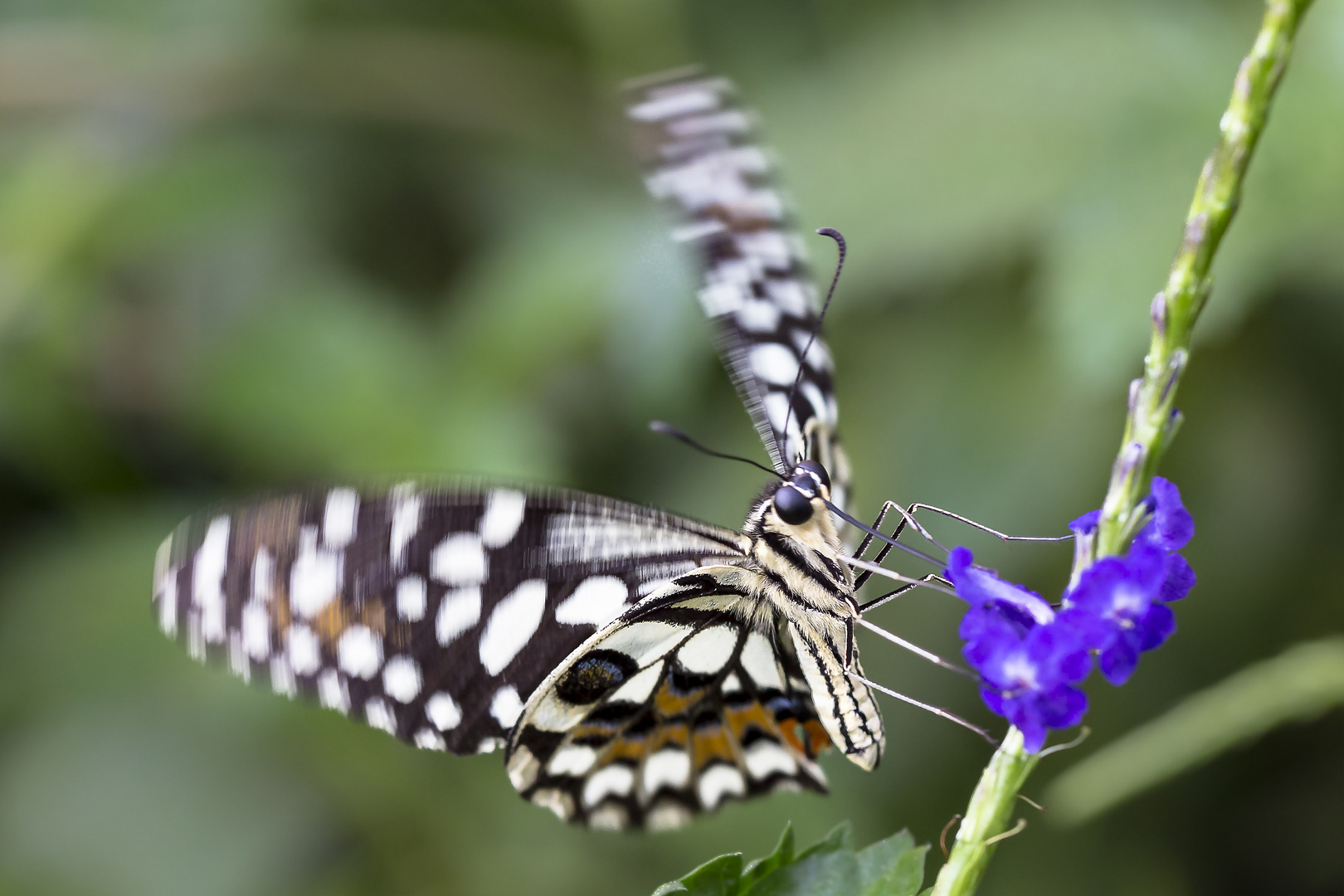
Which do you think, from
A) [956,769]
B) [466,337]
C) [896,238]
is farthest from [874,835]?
[466,337]

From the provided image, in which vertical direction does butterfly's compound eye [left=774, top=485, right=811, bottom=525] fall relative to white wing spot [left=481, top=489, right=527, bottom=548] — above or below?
above

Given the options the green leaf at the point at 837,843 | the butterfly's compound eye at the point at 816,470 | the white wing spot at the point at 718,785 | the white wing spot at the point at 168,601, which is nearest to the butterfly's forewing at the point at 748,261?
the butterfly's compound eye at the point at 816,470

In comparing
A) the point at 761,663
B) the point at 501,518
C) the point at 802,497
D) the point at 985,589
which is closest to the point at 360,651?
the point at 501,518

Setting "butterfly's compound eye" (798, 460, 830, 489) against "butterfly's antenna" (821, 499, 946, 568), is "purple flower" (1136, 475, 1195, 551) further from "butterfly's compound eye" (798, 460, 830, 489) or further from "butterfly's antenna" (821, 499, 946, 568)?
"butterfly's compound eye" (798, 460, 830, 489)

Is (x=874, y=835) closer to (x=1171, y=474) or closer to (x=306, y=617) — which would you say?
(x=1171, y=474)

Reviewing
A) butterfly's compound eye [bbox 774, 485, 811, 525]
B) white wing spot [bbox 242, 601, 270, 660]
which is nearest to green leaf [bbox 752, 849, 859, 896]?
butterfly's compound eye [bbox 774, 485, 811, 525]

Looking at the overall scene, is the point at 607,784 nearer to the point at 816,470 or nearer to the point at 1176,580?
the point at 816,470
